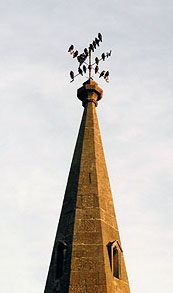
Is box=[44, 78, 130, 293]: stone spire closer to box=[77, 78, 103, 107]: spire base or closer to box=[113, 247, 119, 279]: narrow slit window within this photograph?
box=[113, 247, 119, 279]: narrow slit window

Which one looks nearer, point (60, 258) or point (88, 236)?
point (88, 236)

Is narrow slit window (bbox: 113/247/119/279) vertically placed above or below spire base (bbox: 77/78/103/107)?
below

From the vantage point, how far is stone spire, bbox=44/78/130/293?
16391mm

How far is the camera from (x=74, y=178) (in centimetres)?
1916

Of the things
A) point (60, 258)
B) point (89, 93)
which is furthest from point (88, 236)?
point (89, 93)

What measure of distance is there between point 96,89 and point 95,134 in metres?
2.11

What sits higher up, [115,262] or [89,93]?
[89,93]

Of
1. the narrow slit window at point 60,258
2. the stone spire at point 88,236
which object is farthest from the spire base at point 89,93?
the narrow slit window at point 60,258

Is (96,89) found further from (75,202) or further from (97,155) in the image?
(75,202)

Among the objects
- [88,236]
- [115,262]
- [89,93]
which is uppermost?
[89,93]

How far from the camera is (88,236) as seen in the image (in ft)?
56.6

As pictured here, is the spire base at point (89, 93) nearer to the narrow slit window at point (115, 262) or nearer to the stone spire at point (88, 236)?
the stone spire at point (88, 236)

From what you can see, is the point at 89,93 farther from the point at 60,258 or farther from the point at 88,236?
the point at 60,258

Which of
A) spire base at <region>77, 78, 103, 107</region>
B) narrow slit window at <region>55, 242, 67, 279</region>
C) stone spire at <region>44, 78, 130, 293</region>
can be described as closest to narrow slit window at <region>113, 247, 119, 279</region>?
stone spire at <region>44, 78, 130, 293</region>
